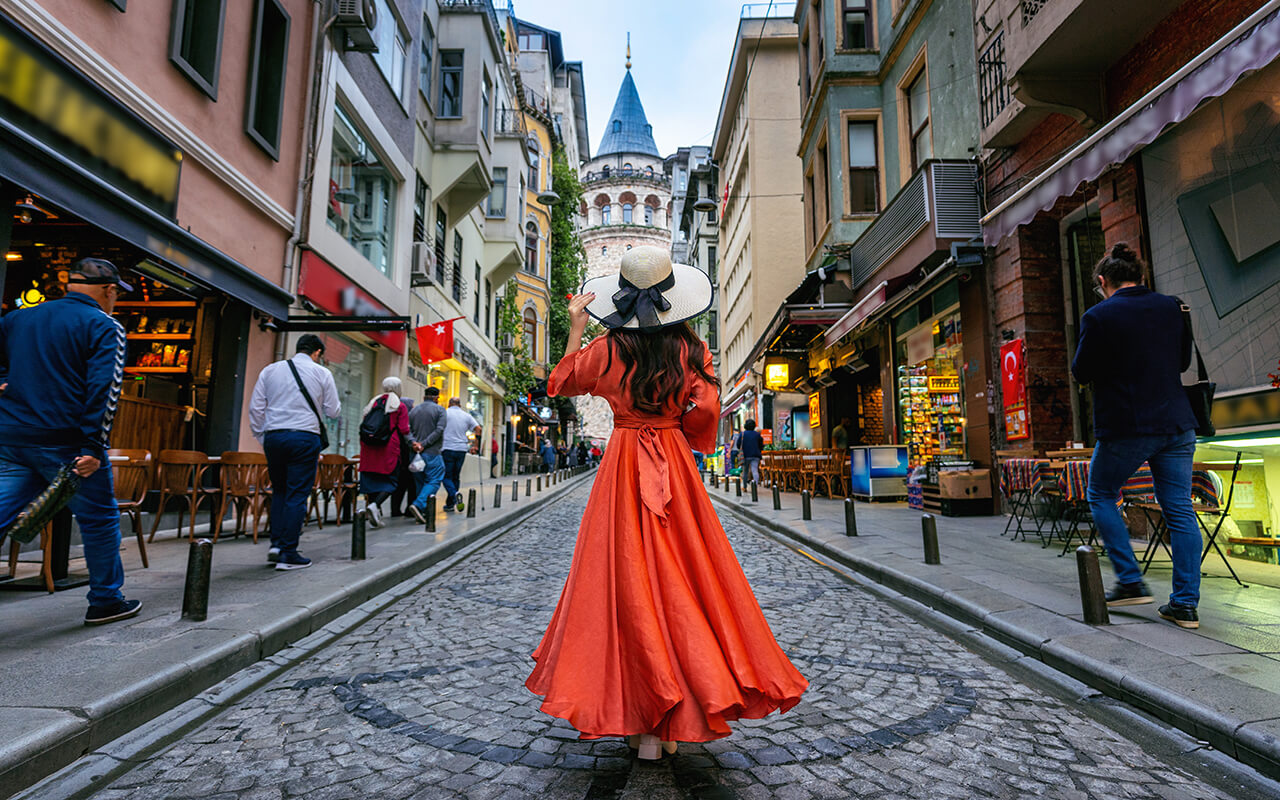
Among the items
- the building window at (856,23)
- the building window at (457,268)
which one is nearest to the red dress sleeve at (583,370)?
the building window at (856,23)

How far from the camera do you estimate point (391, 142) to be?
14.8 metres

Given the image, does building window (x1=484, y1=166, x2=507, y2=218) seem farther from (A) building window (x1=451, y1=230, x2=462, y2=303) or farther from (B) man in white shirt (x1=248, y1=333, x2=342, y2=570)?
(B) man in white shirt (x1=248, y1=333, x2=342, y2=570)

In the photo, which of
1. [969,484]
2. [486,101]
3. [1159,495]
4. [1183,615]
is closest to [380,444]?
[1159,495]

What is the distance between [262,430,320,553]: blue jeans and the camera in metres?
5.86

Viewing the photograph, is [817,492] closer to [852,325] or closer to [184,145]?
[852,325]

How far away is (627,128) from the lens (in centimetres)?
8319

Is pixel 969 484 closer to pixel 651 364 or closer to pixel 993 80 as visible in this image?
pixel 993 80

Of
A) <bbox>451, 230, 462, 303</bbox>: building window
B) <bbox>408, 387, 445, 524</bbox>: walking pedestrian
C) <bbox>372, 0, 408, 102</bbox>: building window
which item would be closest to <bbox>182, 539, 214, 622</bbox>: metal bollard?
<bbox>408, 387, 445, 524</bbox>: walking pedestrian

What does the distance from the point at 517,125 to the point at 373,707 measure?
91.9 ft

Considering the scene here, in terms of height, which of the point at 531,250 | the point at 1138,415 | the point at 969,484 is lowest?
the point at 969,484

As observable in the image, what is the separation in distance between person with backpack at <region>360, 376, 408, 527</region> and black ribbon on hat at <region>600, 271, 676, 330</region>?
676 cm

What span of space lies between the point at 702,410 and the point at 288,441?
182 inches

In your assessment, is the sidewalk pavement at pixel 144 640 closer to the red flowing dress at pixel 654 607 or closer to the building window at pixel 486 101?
the red flowing dress at pixel 654 607

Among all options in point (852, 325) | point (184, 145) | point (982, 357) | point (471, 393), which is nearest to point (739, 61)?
point (471, 393)
